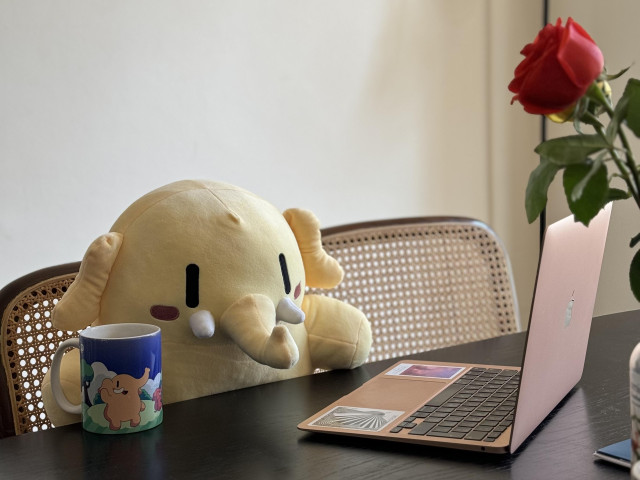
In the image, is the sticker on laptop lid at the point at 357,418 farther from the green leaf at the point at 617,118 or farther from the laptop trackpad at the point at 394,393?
the green leaf at the point at 617,118

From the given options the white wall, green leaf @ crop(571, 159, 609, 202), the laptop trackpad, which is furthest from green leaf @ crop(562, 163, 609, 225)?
the white wall

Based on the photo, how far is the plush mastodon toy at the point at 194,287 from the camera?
86 cm

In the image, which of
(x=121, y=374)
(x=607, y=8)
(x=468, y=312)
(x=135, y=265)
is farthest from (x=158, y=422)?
(x=607, y=8)

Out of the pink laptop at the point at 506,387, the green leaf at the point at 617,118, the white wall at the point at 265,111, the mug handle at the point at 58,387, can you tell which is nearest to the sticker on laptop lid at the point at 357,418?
the pink laptop at the point at 506,387

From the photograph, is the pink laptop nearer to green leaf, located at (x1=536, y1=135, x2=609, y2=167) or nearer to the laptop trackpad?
the laptop trackpad

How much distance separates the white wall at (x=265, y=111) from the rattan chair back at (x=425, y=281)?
64cm

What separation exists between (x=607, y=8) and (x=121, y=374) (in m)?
1.83

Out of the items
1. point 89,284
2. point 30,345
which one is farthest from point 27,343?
point 89,284

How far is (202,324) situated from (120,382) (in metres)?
0.13

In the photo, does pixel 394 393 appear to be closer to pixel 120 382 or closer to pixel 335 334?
pixel 335 334

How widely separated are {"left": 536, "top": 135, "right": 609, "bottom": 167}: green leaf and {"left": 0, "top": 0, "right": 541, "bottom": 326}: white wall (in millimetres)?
1297

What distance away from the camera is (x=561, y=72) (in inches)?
17.3

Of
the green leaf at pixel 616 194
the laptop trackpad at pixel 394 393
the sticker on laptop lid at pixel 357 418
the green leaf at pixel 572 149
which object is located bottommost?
the laptop trackpad at pixel 394 393

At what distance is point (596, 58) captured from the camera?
447mm
